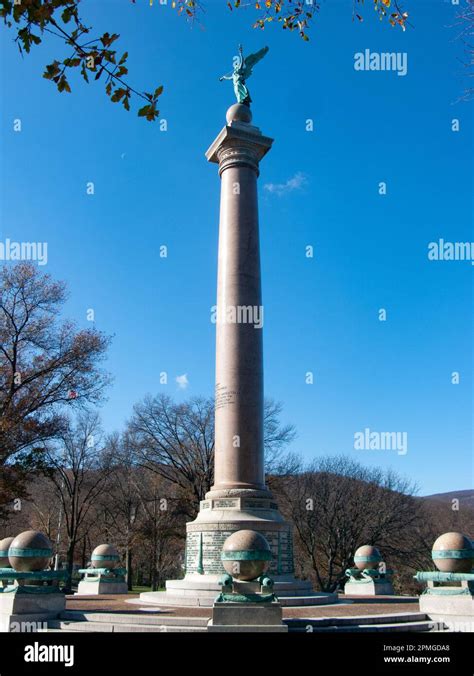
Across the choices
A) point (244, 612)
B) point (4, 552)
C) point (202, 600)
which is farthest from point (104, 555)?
point (244, 612)

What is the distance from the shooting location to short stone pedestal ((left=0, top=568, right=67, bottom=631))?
12.9m

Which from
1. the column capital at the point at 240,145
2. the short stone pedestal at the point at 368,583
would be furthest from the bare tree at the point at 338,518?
the column capital at the point at 240,145

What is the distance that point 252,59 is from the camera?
25125mm

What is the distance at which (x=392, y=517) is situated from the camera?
40656 millimetres

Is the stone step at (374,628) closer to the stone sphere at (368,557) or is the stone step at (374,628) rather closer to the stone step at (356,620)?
the stone step at (356,620)

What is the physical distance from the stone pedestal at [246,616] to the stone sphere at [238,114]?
58.3 ft

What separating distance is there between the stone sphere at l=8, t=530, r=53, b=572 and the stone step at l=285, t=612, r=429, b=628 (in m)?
5.56

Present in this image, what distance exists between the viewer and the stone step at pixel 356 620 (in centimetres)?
1230

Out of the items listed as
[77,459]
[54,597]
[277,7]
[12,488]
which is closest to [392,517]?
[77,459]

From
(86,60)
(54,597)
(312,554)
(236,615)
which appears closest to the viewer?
(86,60)

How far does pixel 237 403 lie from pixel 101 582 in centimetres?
846

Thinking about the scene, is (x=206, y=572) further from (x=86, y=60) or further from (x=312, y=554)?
(x=312, y=554)

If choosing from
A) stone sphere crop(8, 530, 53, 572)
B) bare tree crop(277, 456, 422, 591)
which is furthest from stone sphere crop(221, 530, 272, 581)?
bare tree crop(277, 456, 422, 591)
